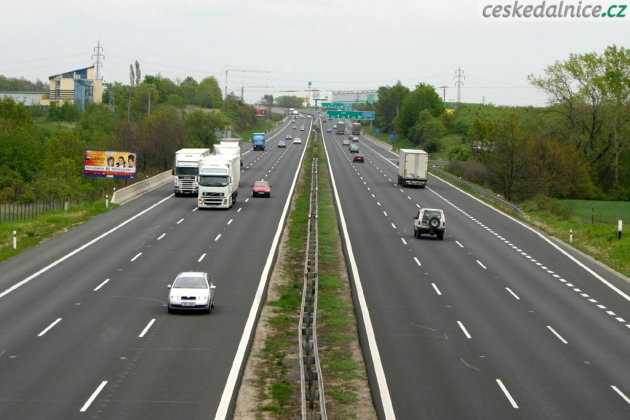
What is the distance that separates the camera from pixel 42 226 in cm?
4816

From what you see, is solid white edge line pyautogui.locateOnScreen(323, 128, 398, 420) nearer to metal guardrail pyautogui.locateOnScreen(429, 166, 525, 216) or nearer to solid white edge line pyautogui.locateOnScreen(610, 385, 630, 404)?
solid white edge line pyautogui.locateOnScreen(610, 385, 630, 404)

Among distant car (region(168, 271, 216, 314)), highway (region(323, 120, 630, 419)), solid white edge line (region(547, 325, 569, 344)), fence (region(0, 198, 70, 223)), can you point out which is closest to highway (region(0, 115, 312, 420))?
distant car (region(168, 271, 216, 314))

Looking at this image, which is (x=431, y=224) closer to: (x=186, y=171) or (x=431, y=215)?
(x=431, y=215)

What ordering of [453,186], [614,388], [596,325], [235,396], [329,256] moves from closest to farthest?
[235,396]
[614,388]
[596,325]
[329,256]
[453,186]

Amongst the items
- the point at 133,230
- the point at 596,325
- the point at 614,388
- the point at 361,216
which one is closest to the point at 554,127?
the point at 361,216

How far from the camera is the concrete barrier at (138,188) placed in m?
61.8

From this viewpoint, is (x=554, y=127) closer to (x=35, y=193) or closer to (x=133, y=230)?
(x=35, y=193)

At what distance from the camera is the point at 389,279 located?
35156 mm

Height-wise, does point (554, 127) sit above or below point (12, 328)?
above

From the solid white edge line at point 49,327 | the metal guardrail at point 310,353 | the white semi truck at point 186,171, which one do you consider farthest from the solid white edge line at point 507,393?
the white semi truck at point 186,171

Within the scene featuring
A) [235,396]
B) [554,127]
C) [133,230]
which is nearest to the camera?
[235,396]

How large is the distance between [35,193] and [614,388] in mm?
66290

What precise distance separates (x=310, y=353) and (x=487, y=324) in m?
9.12

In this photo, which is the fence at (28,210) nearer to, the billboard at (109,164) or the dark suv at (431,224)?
the billboard at (109,164)
